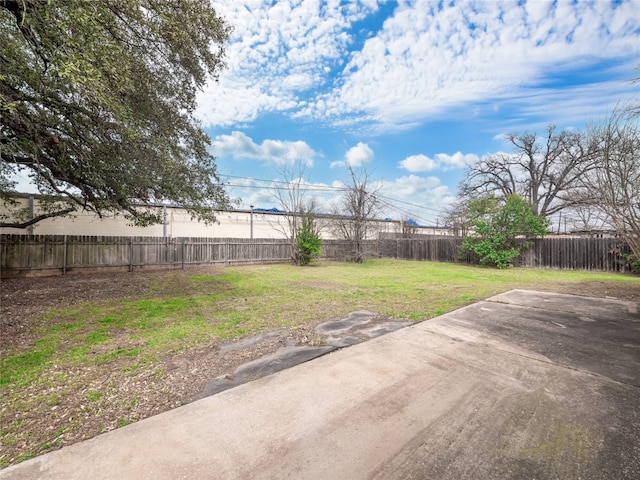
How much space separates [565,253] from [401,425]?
14.6m

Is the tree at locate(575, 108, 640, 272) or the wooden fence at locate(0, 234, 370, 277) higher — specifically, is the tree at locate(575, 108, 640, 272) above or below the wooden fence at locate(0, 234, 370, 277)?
above

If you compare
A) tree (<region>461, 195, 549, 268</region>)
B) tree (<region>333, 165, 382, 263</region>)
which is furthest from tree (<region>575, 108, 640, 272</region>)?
tree (<region>333, 165, 382, 263</region>)

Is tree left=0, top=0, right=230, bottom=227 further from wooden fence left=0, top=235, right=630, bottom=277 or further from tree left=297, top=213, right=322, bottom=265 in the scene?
tree left=297, top=213, right=322, bottom=265

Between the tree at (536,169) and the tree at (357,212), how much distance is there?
1019cm

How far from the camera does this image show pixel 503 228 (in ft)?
44.8

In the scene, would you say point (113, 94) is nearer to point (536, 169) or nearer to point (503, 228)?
point (503, 228)

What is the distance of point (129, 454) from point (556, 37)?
984 centimetres

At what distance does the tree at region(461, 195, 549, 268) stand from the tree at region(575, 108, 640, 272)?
5.91m

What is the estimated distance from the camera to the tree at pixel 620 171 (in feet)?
21.1

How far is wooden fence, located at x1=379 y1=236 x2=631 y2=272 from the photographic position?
435 inches

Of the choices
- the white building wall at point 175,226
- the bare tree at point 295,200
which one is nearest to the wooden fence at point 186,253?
the white building wall at point 175,226

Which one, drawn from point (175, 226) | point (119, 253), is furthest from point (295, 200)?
point (119, 253)

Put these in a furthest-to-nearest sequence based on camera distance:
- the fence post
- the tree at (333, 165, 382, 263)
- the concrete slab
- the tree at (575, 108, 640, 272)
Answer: the tree at (333, 165, 382, 263) < the fence post < the tree at (575, 108, 640, 272) < the concrete slab

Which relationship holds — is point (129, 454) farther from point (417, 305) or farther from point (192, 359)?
point (417, 305)
